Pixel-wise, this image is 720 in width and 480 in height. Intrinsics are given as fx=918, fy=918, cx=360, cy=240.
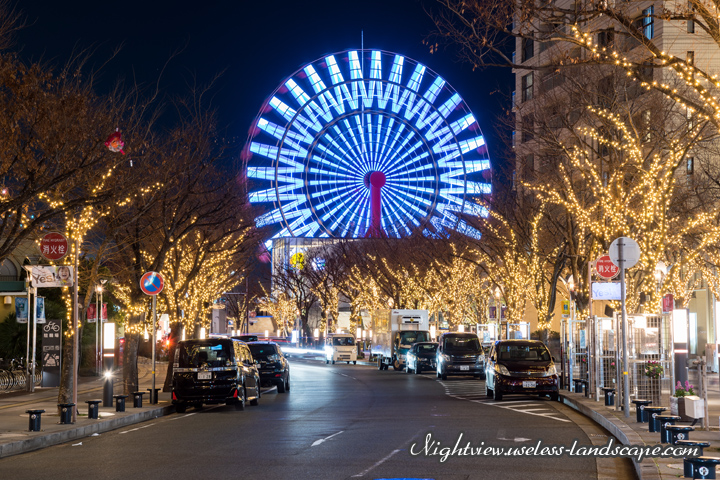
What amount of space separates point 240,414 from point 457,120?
59.3 metres

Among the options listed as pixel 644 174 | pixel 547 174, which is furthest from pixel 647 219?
pixel 547 174

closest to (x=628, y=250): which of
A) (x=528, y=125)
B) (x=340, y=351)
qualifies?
(x=528, y=125)

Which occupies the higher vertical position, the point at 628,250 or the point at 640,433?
the point at 628,250

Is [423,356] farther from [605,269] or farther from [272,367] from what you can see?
[605,269]

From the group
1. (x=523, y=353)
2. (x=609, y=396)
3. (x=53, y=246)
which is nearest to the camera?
(x=53, y=246)

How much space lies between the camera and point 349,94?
250 feet

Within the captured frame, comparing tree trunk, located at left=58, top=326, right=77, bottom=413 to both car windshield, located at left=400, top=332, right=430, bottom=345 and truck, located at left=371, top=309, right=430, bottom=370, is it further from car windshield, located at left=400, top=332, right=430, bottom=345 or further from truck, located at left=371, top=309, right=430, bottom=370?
car windshield, located at left=400, top=332, right=430, bottom=345

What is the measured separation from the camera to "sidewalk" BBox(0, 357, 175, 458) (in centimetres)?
1387

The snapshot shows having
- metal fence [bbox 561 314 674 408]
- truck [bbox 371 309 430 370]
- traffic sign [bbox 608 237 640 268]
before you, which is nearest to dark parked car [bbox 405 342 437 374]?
truck [bbox 371 309 430 370]

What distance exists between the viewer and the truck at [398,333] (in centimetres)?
4503

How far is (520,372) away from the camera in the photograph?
23156 millimetres

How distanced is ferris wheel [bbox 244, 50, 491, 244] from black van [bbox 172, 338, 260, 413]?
52.2 meters

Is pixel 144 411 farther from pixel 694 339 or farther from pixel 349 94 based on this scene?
pixel 349 94

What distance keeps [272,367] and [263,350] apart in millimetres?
1316
